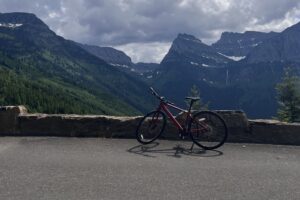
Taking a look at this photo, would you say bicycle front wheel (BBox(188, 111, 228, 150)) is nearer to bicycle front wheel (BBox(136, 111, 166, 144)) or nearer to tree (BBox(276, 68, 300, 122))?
bicycle front wheel (BBox(136, 111, 166, 144))

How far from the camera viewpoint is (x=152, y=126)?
12.6m

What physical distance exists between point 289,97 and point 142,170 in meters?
57.9

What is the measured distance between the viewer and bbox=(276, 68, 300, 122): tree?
61.9 m

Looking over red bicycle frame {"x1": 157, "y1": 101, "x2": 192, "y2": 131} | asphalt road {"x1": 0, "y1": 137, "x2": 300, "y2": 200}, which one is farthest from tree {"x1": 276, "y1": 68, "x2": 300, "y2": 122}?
asphalt road {"x1": 0, "y1": 137, "x2": 300, "y2": 200}

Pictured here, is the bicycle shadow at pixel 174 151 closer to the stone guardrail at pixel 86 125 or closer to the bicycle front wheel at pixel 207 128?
the bicycle front wheel at pixel 207 128

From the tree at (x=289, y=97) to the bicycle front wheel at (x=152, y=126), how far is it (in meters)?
50.6

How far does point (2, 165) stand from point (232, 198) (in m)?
4.59

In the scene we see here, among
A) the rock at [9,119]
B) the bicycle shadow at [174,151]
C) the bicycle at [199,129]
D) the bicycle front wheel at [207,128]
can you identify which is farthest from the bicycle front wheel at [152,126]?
the rock at [9,119]

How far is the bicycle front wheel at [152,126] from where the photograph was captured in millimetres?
12531

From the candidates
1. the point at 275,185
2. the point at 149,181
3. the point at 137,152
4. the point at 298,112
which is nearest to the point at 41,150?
the point at 137,152

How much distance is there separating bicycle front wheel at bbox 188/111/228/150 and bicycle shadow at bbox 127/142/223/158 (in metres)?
0.46

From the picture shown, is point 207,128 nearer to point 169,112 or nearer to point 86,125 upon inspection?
point 169,112

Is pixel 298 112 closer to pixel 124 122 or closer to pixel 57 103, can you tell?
pixel 124 122

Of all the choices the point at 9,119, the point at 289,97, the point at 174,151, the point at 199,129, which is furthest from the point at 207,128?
the point at 289,97
